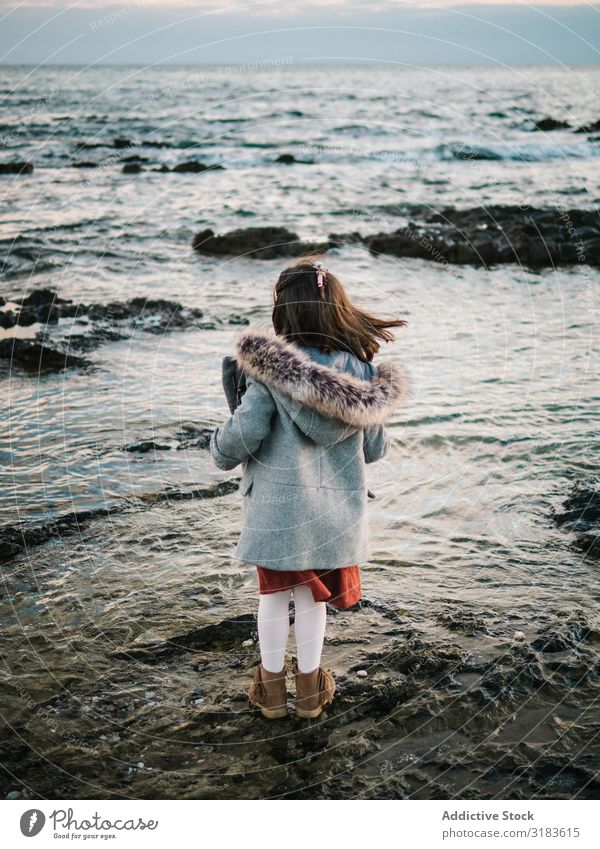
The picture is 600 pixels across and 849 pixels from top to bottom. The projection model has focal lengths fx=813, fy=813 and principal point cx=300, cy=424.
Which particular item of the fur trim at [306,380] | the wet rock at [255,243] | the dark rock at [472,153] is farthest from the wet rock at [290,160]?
the fur trim at [306,380]

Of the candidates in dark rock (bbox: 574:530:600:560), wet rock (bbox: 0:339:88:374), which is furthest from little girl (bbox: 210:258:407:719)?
wet rock (bbox: 0:339:88:374)

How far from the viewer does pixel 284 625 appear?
10.8 feet

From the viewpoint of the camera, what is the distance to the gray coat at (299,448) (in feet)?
9.84

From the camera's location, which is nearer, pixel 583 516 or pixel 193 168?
pixel 583 516

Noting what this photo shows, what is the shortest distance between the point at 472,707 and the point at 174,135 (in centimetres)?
3319

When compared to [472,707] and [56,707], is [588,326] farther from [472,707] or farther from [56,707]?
[56,707]

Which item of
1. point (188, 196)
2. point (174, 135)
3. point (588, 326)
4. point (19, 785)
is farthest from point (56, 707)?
point (174, 135)

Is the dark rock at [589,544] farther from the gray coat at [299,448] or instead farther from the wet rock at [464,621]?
the gray coat at [299,448]

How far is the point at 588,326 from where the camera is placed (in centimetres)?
935

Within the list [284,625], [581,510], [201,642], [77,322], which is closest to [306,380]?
[284,625]

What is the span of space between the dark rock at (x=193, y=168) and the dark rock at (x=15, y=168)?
4147 millimetres

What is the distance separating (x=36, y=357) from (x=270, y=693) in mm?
5721

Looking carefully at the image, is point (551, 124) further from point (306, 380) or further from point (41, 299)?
point (306, 380)
